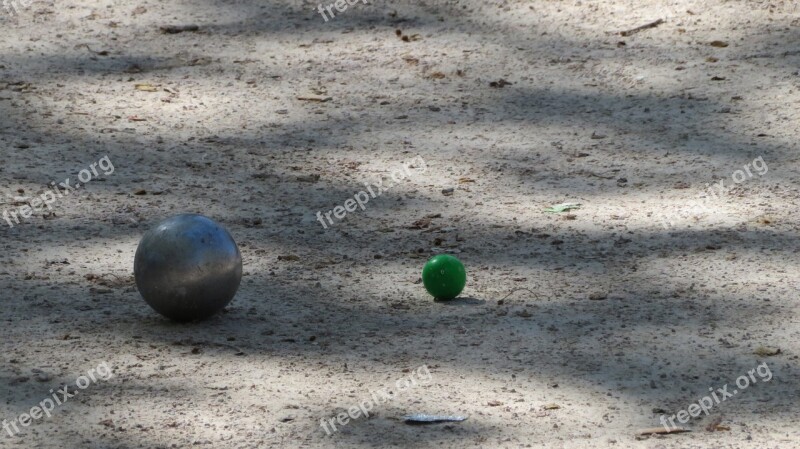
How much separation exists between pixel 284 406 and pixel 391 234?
215cm

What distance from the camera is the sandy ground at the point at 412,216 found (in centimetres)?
457

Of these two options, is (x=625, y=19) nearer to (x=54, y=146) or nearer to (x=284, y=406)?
(x=54, y=146)

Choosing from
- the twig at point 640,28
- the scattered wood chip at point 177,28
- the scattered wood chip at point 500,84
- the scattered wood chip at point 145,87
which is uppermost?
the twig at point 640,28

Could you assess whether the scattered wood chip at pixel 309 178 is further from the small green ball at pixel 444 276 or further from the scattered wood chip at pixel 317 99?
the small green ball at pixel 444 276

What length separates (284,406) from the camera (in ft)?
14.9

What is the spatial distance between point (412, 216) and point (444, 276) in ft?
4.33

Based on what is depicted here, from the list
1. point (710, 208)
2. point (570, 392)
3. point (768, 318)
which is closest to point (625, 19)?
point (710, 208)

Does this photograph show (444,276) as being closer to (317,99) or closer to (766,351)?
(766,351)

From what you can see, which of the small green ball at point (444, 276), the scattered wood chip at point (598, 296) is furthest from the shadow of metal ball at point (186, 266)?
the scattered wood chip at point (598, 296)

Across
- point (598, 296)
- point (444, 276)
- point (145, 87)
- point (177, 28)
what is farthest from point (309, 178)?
point (177, 28)

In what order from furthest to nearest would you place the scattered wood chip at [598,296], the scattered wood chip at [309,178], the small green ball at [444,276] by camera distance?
1. the scattered wood chip at [309,178]
2. the scattered wood chip at [598,296]
3. the small green ball at [444,276]

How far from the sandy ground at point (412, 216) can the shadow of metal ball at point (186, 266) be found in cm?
19

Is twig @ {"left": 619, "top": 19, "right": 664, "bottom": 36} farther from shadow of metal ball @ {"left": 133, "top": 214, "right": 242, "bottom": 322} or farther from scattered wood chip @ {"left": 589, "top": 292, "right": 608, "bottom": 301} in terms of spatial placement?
shadow of metal ball @ {"left": 133, "top": 214, "right": 242, "bottom": 322}

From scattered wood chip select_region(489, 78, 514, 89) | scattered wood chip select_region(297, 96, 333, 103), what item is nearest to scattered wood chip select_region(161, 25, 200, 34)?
scattered wood chip select_region(297, 96, 333, 103)
